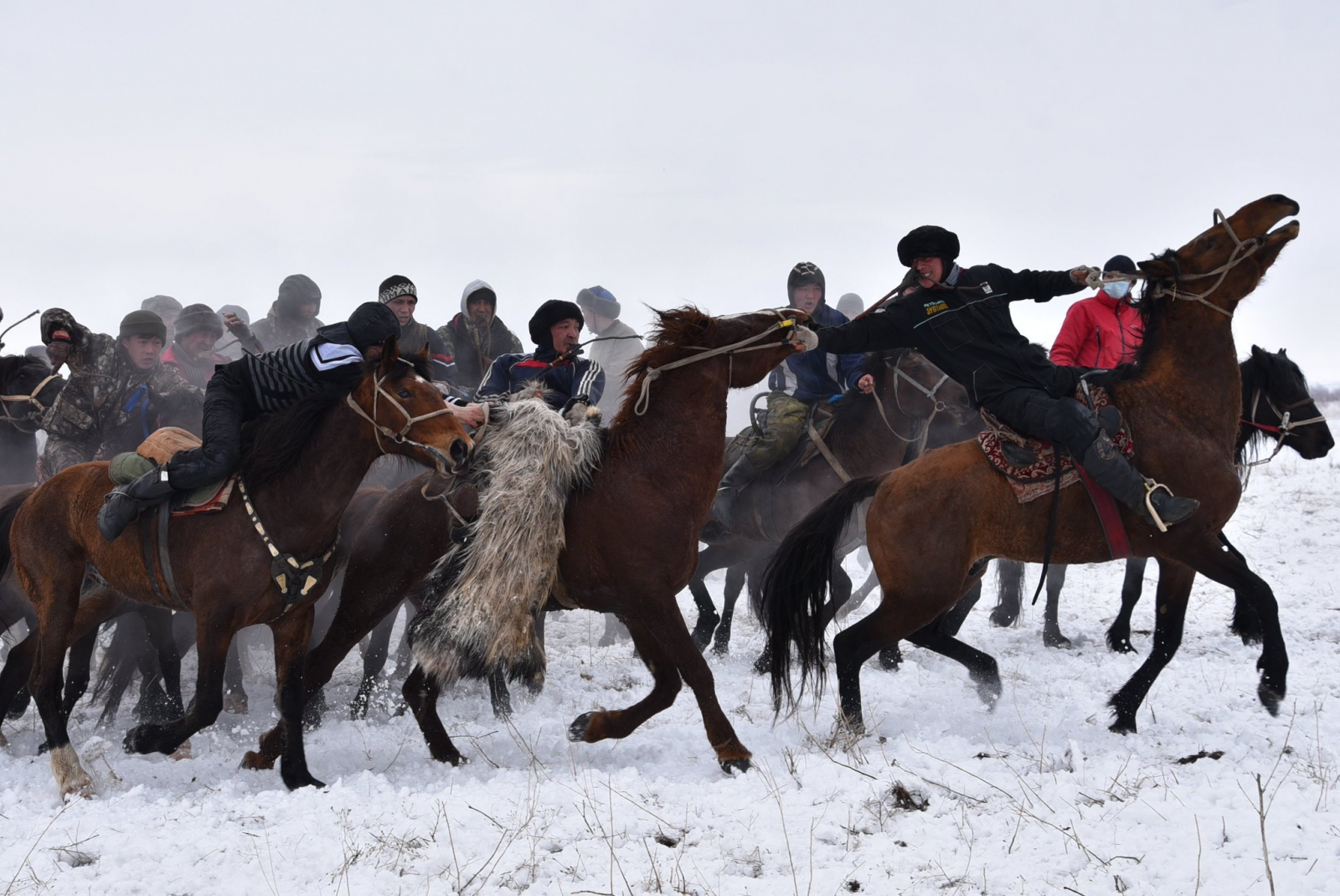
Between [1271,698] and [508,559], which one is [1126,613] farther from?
[508,559]

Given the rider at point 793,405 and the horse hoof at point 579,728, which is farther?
the rider at point 793,405

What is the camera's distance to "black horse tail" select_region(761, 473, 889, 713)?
233 inches

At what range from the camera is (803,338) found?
5.26 metres

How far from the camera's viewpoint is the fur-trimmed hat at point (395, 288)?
30.3 ft

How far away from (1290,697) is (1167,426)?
175cm

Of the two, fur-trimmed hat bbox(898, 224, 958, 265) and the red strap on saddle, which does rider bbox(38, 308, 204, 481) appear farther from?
the red strap on saddle

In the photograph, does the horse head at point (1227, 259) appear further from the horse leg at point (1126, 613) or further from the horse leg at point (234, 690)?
the horse leg at point (234, 690)

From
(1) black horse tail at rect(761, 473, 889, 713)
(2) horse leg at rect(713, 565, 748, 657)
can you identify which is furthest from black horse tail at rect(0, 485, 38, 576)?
(2) horse leg at rect(713, 565, 748, 657)

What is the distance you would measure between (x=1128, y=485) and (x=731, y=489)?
383 centimetres

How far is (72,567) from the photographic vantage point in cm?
558

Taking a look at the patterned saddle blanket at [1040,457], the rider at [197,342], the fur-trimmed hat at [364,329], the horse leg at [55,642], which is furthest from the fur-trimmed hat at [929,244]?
the rider at [197,342]

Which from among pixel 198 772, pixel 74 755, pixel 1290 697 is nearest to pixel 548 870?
pixel 198 772

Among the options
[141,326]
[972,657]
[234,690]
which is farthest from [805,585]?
[141,326]

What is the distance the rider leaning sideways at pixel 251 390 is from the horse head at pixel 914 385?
13.2 ft
